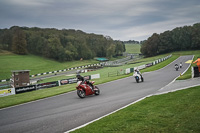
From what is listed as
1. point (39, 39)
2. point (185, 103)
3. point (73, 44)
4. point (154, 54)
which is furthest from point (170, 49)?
point (185, 103)

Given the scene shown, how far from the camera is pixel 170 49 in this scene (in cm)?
11269

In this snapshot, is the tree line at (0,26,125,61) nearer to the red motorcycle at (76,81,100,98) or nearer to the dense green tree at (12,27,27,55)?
the dense green tree at (12,27,27,55)

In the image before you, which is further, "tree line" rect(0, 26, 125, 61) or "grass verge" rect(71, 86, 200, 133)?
"tree line" rect(0, 26, 125, 61)

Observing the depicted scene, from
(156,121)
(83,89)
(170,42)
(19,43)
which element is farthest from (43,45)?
(156,121)

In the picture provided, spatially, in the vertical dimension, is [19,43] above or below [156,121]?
above

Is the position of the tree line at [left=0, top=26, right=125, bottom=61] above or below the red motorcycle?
above

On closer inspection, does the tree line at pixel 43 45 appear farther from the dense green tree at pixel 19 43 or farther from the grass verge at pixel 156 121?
the grass verge at pixel 156 121

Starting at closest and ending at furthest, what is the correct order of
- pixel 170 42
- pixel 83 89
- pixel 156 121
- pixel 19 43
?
A: pixel 156 121 → pixel 83 89 → pixel 19 43 → pixel 170 42

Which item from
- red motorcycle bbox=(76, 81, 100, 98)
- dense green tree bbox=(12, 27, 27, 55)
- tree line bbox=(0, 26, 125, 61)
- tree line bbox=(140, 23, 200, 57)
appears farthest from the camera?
tree line bbox=(140, 23, 200, 57)

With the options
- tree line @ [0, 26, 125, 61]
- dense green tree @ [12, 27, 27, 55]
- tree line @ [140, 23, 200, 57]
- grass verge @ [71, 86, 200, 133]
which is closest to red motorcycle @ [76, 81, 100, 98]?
grass verge @ [71, 86, 200, 133]

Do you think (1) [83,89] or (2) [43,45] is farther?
(2) [43,45]

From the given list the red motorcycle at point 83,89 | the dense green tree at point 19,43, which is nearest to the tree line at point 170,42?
the dense green tree at point 19,43

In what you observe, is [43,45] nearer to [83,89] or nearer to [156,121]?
[83,89]

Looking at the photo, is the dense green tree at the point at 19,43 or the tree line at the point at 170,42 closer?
the dense green tree at the point at 19,43
